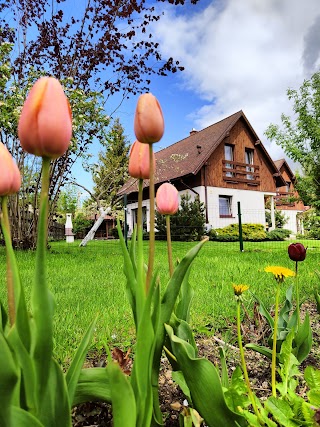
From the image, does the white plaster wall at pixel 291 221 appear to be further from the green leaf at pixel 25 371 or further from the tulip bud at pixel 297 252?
the green leaf at pixel 25 371

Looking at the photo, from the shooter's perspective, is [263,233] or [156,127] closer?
[156,127]

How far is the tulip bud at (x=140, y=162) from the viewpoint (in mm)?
866

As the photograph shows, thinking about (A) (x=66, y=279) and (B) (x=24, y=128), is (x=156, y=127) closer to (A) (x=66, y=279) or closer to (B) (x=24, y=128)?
(B) (x=24, y=128)

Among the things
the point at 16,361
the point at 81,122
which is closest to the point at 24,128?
the point at 16,361

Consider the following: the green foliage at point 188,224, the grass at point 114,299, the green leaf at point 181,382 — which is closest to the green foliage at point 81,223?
the green foliage at point 188,224

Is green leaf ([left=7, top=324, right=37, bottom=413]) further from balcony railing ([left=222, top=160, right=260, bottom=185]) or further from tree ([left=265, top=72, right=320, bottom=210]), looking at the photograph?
balcony railing ([left=222, top=160, right=260, bottom=185])

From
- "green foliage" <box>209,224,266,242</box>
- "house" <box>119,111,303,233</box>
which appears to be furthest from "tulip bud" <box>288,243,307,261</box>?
"house" <box>119,111,303,233</box>

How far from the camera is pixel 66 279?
4012 millimetres

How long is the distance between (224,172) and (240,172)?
4.21ft

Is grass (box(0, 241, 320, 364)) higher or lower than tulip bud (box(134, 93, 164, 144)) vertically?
lower

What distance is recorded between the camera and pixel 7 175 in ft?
2.20

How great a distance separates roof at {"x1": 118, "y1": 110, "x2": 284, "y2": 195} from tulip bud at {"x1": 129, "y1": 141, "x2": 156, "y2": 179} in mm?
14711

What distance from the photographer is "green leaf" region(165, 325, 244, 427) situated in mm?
751

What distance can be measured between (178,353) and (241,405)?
0.20 meters
